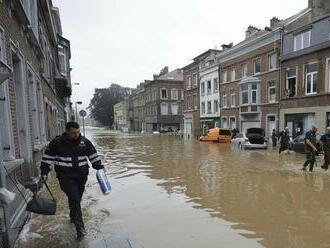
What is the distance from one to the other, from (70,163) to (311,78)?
894 inches

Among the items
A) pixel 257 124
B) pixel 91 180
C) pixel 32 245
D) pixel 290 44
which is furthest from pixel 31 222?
pixel 257 124

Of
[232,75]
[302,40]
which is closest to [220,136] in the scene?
[232,75]

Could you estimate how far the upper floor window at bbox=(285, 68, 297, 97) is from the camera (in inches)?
1024

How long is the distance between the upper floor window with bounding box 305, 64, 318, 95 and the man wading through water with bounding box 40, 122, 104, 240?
22138mm

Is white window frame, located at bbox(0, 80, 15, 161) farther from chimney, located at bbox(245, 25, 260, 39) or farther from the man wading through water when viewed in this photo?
chimney, located at bbox(245, 25, 260, 39)

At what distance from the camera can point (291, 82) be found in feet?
87.4

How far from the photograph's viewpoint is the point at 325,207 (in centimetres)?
733

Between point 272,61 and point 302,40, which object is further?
point 272,61

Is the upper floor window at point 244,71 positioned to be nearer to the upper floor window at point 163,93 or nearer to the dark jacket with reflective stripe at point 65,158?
the dark jacket with reflective stripe at point 65,158

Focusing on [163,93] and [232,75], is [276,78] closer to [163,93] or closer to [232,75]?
[232,75]

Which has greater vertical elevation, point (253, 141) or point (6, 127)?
point (6, 127)

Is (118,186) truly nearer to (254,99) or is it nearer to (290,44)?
(290,44)

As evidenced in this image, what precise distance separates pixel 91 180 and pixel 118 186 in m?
1.36

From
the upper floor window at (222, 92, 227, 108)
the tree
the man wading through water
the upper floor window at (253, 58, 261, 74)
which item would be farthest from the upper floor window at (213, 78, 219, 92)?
the tree
